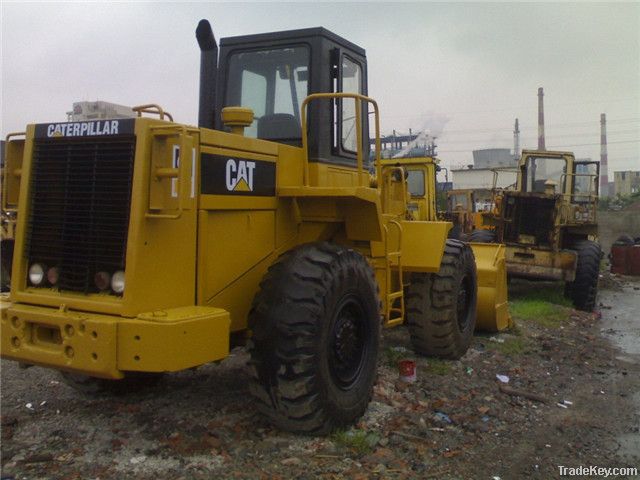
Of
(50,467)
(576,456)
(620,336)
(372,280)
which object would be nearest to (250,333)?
(372,280)

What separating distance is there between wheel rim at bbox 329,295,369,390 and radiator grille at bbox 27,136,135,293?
153cm

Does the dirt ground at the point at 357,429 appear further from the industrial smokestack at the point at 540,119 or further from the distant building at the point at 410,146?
the industrial smokestack at the point at 540,119

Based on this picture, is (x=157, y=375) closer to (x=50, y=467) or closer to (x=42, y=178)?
(x=50, y=467)

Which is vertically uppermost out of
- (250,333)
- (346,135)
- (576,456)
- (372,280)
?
(346,135)

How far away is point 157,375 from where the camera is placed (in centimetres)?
527

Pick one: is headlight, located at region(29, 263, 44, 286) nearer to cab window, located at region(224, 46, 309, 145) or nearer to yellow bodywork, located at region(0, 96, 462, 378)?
yellow bodywork, located at region(0, 96, 462, 378)

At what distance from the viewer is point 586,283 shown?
426 inches

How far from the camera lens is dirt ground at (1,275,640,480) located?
385 centimetres

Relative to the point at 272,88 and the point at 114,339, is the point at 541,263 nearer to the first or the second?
the point at 272,88

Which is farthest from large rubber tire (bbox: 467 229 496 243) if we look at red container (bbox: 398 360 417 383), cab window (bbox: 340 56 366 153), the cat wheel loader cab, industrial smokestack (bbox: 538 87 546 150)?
industrial smokestack (bbox: 538 87 546 150)

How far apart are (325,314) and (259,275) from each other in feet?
2.31
